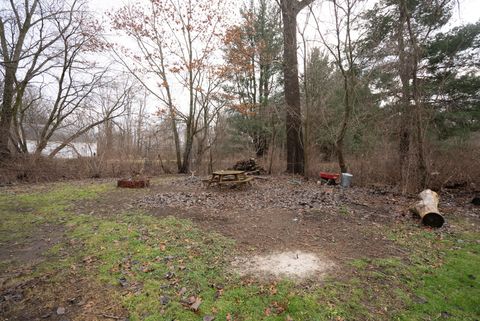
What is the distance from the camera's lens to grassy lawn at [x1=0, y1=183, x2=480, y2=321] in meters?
2.15

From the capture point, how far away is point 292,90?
30.8 feet

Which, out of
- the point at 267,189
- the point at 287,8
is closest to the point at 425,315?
the point at 267,189

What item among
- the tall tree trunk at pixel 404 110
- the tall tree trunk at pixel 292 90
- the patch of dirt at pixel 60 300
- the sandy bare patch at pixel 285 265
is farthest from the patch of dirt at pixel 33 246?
the tall tree trunk at pixel 404 110

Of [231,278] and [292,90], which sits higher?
[292,90]

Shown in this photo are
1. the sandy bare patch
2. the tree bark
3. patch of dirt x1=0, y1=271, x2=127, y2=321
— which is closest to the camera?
patch of dirt x1=0, y1=271, x2=127, y2=321

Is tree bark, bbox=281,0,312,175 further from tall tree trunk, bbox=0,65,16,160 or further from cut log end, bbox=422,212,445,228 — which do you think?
tall tree trunk, bbox=0,65,16,160

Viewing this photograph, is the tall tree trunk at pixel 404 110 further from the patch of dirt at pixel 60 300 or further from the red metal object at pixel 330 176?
the patch of dirt at pixel 60 300

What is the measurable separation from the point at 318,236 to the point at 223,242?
159cm

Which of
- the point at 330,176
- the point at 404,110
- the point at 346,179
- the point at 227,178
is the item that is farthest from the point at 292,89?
the point at 227,178

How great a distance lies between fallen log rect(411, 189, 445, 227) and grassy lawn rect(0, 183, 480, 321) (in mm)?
301

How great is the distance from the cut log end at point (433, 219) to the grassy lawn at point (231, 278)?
29cm

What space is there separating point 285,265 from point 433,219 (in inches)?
132

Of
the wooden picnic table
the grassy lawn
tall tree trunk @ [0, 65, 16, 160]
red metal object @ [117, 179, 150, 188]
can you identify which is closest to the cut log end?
the grassy lawn

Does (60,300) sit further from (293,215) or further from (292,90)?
(292,90)
